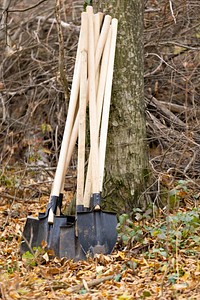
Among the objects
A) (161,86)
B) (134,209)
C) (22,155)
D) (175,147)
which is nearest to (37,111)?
(22,155)

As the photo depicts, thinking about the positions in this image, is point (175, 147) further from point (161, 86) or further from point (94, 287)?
point (94, 287)

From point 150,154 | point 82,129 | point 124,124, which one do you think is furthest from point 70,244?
point 150,154

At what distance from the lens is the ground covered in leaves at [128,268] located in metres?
3.72

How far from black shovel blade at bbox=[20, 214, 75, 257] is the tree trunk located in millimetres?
582

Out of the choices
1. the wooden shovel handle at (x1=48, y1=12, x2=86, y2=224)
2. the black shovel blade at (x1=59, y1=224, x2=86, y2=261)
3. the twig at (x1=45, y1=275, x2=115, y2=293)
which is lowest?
the twig at (x1=45, y1=275, x2=115, y2=293)

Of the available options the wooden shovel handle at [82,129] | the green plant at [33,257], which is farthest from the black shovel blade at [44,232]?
the wooden shovel handle at [82,129]

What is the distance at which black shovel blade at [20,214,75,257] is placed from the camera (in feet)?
14.8

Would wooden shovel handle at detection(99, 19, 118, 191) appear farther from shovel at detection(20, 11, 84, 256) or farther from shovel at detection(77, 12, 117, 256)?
shovel at detection(20, 11, 84, 256)

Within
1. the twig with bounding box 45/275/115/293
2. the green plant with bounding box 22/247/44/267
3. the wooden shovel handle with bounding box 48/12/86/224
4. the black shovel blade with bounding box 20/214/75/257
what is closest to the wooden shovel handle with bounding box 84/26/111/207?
the wooden shovel handle with bounding box 48/12/86/224

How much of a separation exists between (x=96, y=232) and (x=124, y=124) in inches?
43.3

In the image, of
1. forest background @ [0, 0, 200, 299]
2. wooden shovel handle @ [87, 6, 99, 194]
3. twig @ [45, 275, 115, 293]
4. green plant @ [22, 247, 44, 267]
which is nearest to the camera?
twig @ [45, 275, 115, 293]

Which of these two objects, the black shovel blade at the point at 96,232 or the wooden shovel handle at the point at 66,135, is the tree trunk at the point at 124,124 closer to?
the wooden shovel handle at the point at 66,135

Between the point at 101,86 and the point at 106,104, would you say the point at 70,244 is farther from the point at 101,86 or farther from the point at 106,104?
the point at 101,86

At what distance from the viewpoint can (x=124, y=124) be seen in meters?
5.09
